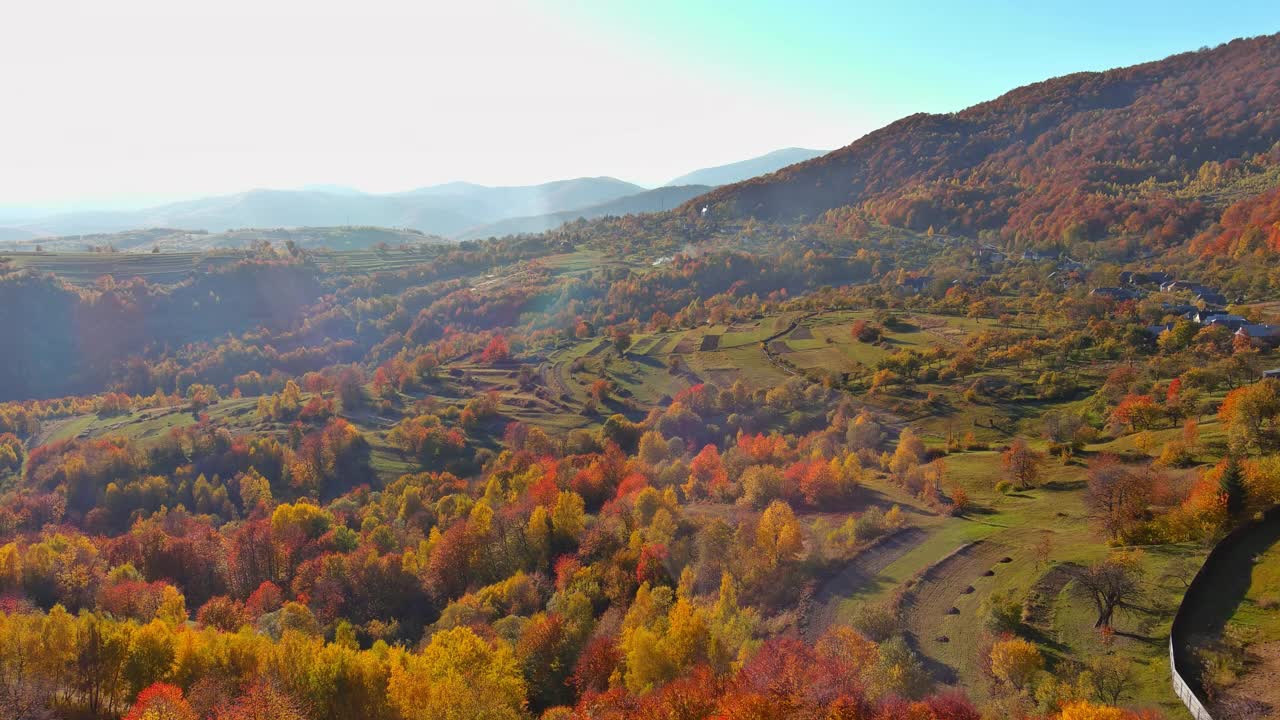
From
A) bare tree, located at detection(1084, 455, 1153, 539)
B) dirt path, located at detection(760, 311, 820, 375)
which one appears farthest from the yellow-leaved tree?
dirt path, located at detection(760, 311, 820, 375)

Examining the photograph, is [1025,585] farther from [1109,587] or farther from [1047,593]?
[1109,587]

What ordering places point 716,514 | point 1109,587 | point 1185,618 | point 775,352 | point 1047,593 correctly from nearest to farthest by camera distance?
point 1185,618
point 1109,587
point 1047,593
point 716,514
point 775,352

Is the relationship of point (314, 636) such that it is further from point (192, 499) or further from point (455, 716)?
point (192, 499)

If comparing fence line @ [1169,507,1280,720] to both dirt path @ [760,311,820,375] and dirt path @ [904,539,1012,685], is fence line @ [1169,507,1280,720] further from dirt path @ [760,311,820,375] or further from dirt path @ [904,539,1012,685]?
dirt path @ [760,311,820,375]

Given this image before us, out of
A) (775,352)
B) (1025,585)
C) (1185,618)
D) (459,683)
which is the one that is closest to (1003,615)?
(1025,585)

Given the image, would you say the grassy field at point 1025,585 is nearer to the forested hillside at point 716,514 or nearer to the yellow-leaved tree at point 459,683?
the forested hillside at point 716,514

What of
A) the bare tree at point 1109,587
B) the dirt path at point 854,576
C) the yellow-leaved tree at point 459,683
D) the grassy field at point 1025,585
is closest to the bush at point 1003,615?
the grassy field at point 1025,585

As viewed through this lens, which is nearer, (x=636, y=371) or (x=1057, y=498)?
(x=1057, y=498)

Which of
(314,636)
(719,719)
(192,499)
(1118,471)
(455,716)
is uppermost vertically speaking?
(1118,471)

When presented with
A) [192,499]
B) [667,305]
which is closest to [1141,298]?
[667,305]
